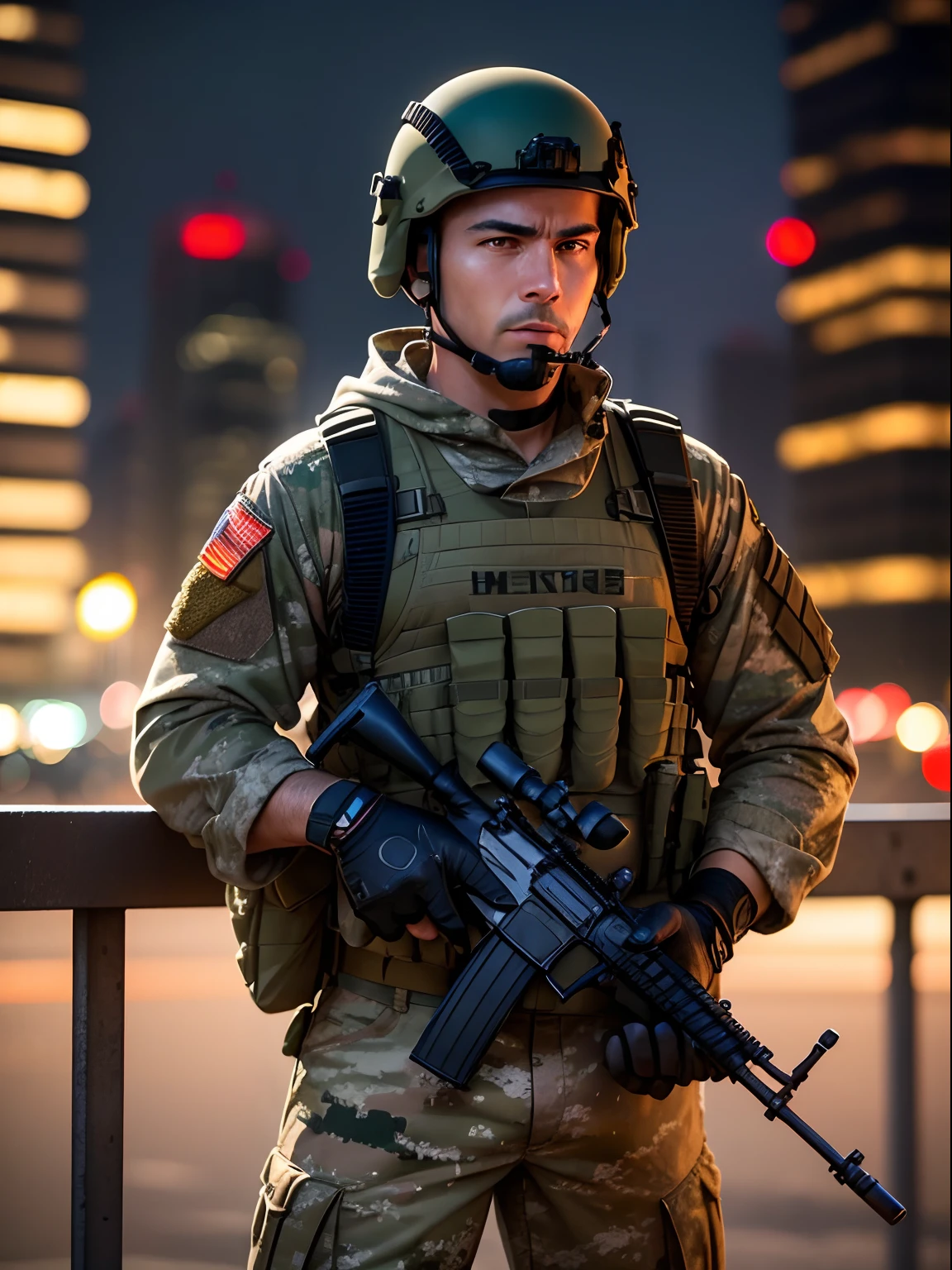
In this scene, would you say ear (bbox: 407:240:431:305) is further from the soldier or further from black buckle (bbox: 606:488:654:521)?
black buckle (bbox: 606:488:654:521)

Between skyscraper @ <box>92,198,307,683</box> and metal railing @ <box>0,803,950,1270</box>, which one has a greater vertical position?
skyscraper @ <box>92,198,307,683</box>

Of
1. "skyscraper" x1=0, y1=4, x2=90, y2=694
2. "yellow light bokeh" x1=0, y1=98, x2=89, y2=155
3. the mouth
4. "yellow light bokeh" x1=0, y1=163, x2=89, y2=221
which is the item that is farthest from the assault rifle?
"yellow light bokeh" x1=0, y1=163, x2=89, y2=221

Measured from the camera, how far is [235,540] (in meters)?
1.40

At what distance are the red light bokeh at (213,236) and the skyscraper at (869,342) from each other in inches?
512

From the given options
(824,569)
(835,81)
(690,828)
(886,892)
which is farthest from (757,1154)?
(824,569)

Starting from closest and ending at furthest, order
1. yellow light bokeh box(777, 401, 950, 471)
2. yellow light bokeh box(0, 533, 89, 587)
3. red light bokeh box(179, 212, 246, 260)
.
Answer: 1. red light bokeh box(179, 212, 246, 260)
2. yellow light bokeh box(0, 533, 89, 587)
3. yellow light bokeh box(777, 401, 950, 471)

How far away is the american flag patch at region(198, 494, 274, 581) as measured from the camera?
139cm

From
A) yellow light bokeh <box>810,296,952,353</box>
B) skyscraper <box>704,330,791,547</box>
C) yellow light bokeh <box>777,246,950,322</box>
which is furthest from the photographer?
yellow light bokeh <box>810,296,952,353</box>

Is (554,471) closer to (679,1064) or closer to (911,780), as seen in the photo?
(679,1064)

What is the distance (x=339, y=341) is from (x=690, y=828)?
22936mm

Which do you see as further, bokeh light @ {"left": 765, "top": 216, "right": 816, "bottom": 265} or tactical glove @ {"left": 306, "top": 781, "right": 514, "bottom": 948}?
bokeh light @ {"left": 765, "top": 216, "right": 816, "bottom": 265}

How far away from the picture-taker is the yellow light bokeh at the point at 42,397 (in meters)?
34.4

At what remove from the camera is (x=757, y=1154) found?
387 cm

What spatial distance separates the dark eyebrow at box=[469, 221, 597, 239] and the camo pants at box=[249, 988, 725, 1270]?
85 cm
